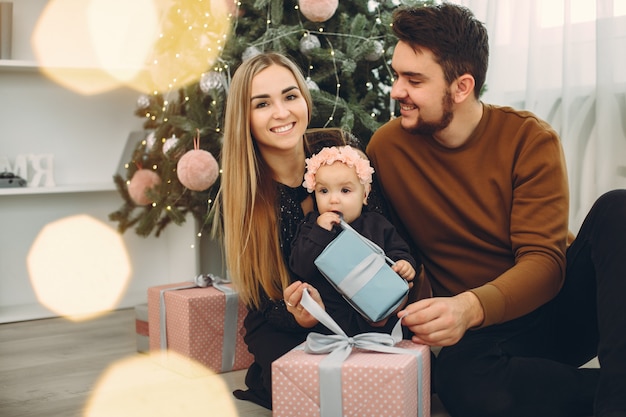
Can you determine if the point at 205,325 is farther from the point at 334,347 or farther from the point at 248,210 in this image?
the point at 334,347

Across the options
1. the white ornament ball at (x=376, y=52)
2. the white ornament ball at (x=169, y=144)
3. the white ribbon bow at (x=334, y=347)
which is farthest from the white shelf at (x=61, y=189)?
the white ribbon bow at (x=334, y=347)

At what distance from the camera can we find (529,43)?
2562 mm

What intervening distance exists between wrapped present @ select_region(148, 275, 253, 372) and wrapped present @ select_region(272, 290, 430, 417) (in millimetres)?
649

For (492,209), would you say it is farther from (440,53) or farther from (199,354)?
(199,354)

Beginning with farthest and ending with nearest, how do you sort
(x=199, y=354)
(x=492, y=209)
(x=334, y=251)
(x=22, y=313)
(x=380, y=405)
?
(x=22, y=313)
(x=199, y=354)
(x=492, y=209)
(x=334, y=251)
(x=380, y=405)

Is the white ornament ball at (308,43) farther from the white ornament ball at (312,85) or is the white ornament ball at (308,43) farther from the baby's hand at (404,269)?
the baby's hand at (404,269)

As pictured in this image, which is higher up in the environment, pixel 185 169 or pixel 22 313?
pixel 185 169

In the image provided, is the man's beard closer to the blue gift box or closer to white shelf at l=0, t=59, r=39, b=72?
the blue gift box

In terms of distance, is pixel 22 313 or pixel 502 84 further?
Result: pixel 22 313

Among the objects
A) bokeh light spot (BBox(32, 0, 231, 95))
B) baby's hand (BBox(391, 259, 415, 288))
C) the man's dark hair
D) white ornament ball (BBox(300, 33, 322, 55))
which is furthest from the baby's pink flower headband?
bokeh light spot (BBox(32, 0, 231, 95))

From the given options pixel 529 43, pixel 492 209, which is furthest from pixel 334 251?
pixel 529 43

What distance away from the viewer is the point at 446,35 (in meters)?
1.91

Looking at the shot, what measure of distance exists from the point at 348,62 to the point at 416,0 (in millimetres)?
339

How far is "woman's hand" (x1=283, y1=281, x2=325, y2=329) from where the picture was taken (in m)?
1.73
